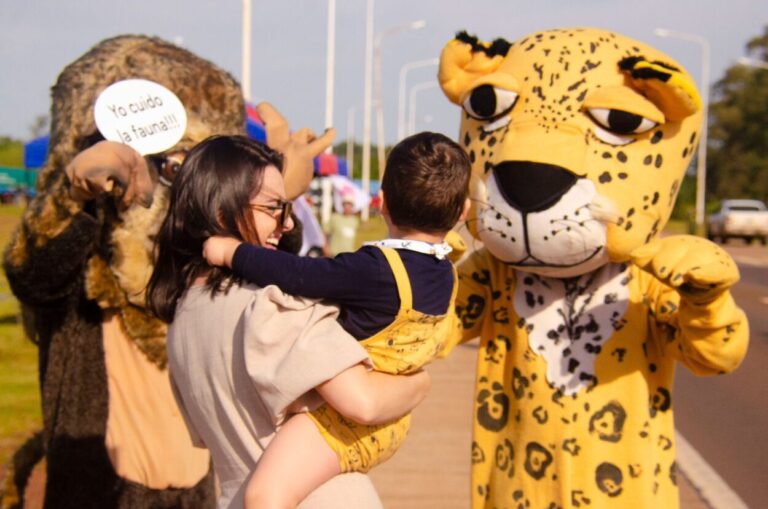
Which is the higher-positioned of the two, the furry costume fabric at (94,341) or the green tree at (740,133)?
the furry costume fabric at (94,341)

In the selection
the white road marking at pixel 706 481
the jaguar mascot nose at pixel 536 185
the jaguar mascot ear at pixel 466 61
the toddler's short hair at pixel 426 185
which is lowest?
the white road marking at pixel 706 481

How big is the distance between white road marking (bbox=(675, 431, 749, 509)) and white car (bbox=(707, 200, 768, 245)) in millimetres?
26765

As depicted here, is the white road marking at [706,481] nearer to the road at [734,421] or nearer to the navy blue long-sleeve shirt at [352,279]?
the road at [734,421]

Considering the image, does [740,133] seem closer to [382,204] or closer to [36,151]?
[36,151]

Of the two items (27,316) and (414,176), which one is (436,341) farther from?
(27,316)

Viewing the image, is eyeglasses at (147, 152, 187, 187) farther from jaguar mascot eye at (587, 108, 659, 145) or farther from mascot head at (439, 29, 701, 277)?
jaguar mascot eye at (587, 108, 659, 145)

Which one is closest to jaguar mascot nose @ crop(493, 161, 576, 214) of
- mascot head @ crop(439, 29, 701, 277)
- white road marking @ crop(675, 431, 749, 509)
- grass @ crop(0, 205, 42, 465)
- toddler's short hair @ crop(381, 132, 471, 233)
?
mascot head @ crop(439, 29, 701, 277)

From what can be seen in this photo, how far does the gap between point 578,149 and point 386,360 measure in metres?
1.16

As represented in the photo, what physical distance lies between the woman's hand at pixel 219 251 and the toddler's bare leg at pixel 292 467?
36 centimetres

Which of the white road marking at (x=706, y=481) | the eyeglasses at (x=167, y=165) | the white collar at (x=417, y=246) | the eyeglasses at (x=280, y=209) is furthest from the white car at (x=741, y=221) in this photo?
the eyeglasses at (x=280, y=209)

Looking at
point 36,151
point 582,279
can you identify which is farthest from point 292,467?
point 36,151

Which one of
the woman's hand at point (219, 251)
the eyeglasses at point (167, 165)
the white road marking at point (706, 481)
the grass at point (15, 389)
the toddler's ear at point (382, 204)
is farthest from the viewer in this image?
the grass at point (15, 389)

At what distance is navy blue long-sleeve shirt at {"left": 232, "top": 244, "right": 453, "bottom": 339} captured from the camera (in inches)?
88.6

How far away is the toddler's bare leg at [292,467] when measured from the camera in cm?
216
